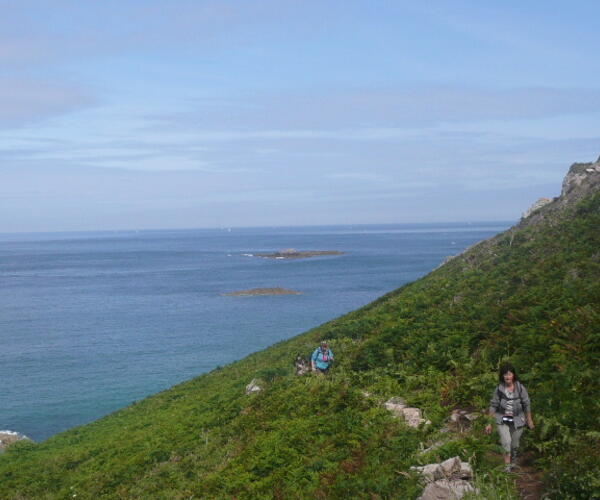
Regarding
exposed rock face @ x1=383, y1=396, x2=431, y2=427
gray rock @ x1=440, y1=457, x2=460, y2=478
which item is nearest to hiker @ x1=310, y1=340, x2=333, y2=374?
exposed rock face @ x1=383, y1=396, x2=431, y2=427

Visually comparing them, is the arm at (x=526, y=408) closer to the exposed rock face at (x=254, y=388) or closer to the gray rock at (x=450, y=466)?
the gray rock at (x=450, y=466)

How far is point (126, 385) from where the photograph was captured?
1842 inches

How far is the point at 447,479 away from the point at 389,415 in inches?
166

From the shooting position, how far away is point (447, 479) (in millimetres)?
10031

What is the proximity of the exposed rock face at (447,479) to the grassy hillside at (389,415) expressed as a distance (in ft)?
0.78

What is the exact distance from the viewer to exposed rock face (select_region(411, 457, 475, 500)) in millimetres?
9469

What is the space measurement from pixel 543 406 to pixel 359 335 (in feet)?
42.3

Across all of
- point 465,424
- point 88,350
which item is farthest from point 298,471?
point 88,350

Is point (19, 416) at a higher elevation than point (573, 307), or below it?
below

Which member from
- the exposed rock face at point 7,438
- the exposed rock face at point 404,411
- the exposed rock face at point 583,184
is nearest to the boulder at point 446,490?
the exposed rock face at point 404,411

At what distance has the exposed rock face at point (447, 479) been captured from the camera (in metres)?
9.47

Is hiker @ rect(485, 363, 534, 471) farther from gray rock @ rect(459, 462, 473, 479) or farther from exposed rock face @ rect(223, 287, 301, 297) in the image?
exposed rock face @ rect(223, 287, 301, 297)

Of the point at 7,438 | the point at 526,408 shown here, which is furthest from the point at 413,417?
the point at 7,438

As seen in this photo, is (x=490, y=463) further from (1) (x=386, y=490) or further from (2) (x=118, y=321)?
(2) (x=118, y=321)
